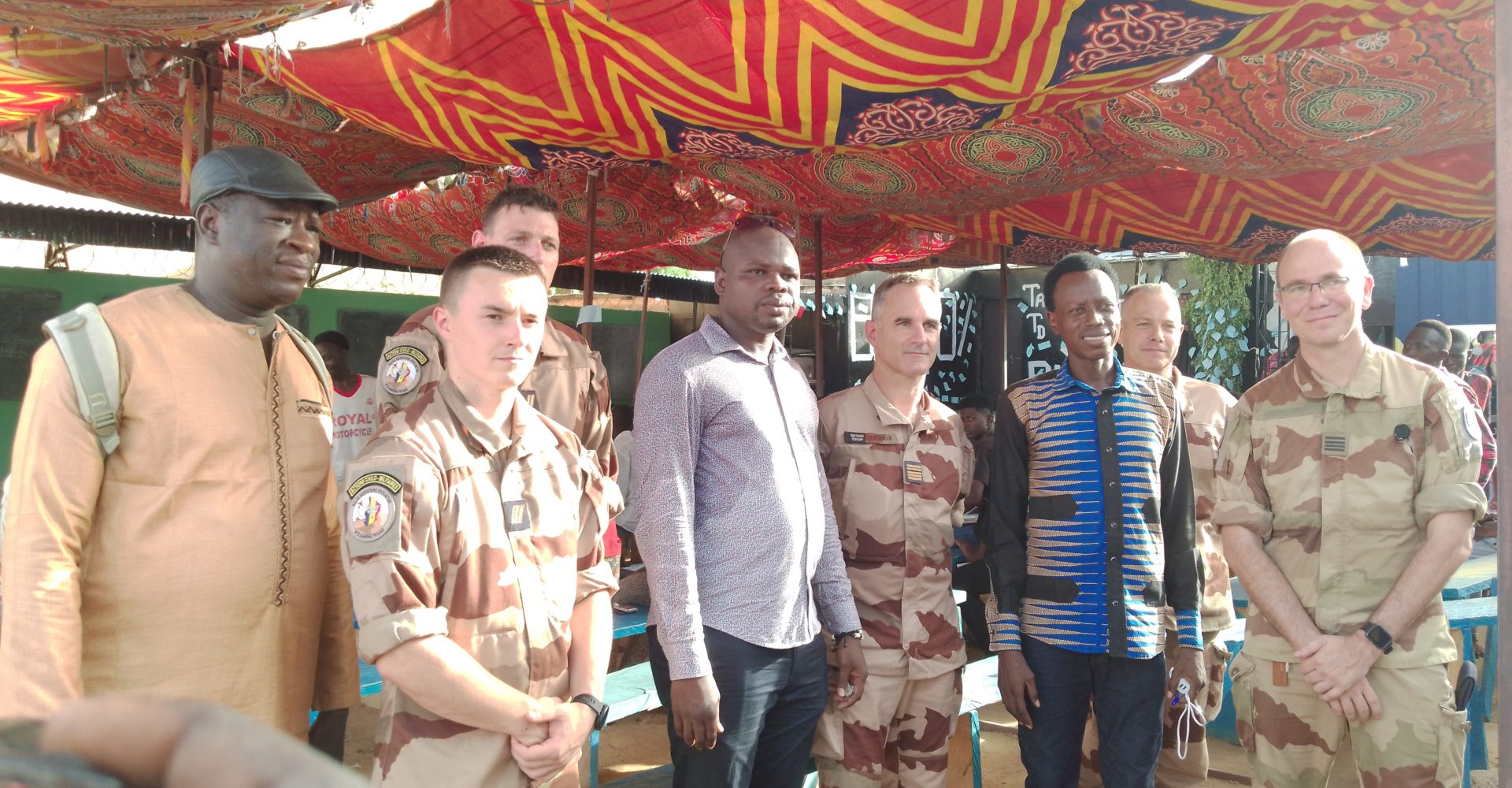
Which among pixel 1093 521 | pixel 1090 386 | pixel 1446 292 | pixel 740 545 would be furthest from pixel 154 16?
pixel 1446 292

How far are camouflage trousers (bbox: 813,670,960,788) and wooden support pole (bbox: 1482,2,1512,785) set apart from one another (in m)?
1.60

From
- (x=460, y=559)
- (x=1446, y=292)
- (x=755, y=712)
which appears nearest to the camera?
(x=460, y=559)

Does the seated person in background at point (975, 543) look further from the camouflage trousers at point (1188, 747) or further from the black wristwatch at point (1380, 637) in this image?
the black wristwatch at point (1380, 637)

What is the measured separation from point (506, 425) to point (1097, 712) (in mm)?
1807

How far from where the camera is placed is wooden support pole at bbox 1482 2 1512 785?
1.20m

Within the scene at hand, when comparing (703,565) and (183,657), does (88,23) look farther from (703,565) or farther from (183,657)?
(703,565)

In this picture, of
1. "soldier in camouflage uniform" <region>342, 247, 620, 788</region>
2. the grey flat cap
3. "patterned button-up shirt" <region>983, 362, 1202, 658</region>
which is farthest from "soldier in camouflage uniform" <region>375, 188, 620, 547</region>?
"patterned button-up shirt" <region>983, 362, 1202, 658</region>

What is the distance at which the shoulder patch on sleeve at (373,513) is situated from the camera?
1.69 metres

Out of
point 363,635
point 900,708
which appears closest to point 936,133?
point 900,708

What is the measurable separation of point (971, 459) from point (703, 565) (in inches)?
40.6

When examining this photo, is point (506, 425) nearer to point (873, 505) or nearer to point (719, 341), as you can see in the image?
point (719, 341)

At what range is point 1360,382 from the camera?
2.46 m

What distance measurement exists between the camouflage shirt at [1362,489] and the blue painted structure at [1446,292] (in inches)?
309

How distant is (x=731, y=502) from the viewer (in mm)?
2391
